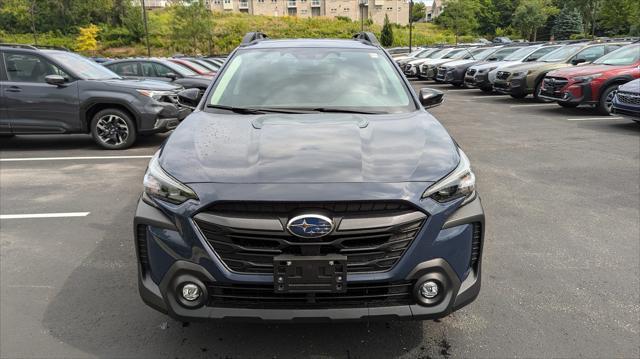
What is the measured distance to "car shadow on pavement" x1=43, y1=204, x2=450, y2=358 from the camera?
2.80 meters

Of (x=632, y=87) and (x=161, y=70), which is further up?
(x=161, y=70)

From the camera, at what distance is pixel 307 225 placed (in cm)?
229

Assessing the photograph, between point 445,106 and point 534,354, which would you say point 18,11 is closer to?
point 445,106

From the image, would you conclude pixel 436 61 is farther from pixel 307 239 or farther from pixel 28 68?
pixel 307 239

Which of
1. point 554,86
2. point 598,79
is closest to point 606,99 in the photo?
point 598,79

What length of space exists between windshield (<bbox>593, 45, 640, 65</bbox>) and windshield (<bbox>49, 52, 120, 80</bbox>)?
1147 cm

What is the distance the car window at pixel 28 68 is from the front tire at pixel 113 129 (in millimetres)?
933

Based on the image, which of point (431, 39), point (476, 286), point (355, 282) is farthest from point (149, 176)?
point (431, 39)

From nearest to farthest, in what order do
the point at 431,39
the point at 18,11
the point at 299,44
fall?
the point at 299,44
the point at 18,11
the point at 431,39

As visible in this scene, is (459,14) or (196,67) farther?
(459,14)

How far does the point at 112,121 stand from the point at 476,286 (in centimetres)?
785

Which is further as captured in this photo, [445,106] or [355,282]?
[445,106]

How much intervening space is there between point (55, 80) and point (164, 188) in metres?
7.14

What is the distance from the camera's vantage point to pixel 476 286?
2607 millimetres
